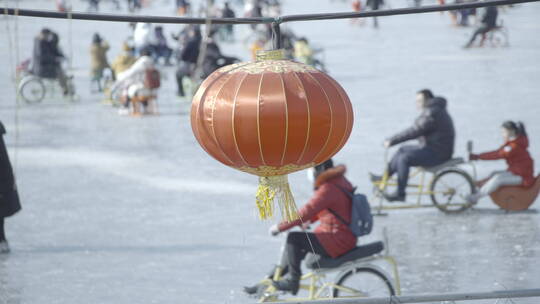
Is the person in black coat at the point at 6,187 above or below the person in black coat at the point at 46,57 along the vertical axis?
below

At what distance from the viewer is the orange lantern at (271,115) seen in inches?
202

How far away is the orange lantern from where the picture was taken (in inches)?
202

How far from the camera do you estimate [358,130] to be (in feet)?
46.8

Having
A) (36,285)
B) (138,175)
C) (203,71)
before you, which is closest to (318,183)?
(36,285)

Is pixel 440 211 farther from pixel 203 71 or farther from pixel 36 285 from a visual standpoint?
pixel 203 71

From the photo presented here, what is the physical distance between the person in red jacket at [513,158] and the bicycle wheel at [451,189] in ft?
0.81

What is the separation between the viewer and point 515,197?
9.81 m

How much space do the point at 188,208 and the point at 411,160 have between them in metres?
2.64

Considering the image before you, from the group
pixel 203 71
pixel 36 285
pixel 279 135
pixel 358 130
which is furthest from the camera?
pixel 203 71

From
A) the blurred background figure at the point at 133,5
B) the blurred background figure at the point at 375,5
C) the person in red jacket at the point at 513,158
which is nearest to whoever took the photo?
the person in red jacket at the point at 513,158

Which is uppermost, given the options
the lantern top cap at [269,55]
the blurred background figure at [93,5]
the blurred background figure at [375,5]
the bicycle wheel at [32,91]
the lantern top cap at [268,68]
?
the blurred background figure at [93,5]

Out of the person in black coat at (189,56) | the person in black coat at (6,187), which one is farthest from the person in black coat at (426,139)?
the person in black coat at (189,56)

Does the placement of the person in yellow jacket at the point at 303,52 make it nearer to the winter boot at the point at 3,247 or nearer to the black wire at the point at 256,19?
the winter boot at the point at 3,247

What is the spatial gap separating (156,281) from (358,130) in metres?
6.59
